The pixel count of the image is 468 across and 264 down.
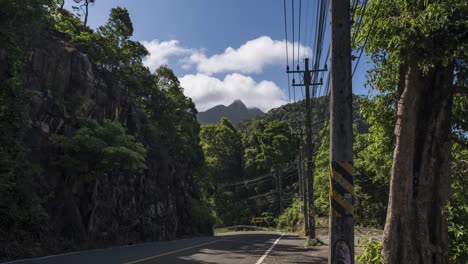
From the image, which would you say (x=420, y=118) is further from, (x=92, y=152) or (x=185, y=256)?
(x=92, y=152)

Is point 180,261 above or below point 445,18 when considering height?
below

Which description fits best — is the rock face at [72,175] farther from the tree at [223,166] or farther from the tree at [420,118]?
the tree at [223,166]

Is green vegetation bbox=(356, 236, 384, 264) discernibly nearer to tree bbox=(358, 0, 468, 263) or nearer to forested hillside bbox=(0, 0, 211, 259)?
tree bbox=(358, 0, 468, 263)

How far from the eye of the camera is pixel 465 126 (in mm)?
10500

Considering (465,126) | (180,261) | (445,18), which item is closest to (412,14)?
(445,18)

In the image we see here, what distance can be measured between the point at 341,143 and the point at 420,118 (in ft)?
12.0

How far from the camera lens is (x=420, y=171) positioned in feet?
29.5

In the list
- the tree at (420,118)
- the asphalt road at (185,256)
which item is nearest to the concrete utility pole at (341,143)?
the tree at (420,118)

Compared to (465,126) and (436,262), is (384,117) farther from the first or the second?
(436,262)

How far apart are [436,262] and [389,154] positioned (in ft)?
12.1

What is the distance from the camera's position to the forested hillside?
54.0ft

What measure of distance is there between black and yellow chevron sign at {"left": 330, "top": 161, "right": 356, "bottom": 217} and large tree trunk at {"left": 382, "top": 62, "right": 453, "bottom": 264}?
2605 mm

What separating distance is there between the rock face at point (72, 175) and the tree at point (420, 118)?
14255mm

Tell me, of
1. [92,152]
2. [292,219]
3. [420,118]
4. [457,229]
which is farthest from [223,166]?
[420,118]
